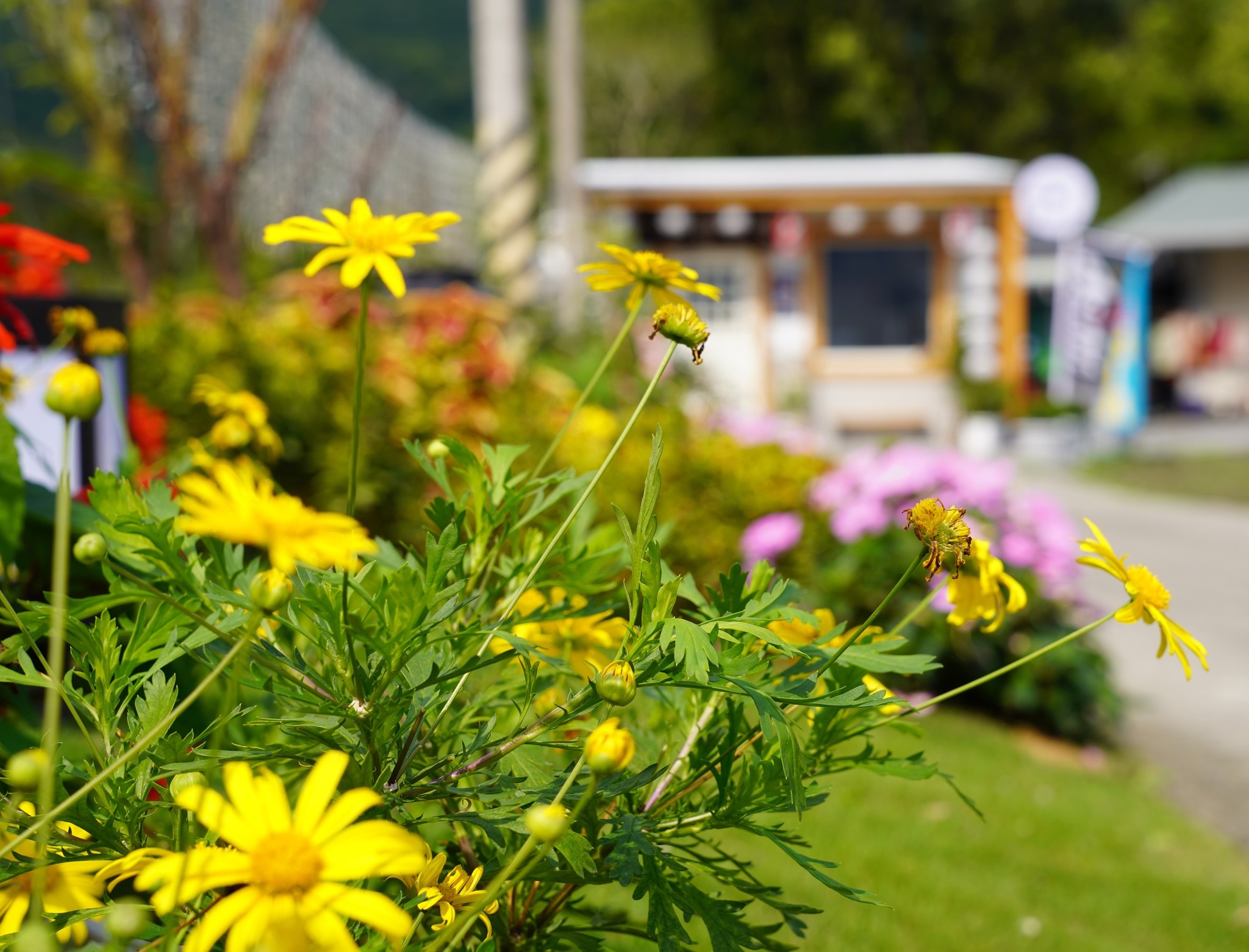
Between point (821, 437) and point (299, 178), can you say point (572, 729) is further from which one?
point (821, 437)

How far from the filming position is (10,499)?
91 centimetres

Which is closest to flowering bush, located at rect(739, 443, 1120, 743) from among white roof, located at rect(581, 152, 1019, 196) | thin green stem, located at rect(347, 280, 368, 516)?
thin green stem, located at rect(347, 280, 368, 516)

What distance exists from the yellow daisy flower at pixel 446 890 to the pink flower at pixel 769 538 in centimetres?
252

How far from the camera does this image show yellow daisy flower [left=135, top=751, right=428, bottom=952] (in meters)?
Result: 0.47

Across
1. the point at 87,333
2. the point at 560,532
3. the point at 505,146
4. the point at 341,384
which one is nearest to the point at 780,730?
the point at 560,532

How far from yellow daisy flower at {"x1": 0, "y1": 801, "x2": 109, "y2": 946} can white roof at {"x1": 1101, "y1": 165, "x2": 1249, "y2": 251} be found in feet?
55.0

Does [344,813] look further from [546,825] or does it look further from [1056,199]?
[1056,199]

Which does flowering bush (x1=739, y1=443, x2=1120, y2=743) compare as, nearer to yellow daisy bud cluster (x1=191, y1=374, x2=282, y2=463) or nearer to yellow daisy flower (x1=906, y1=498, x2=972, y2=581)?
yellow daisy bud cluster (x1=191, y1=374, x2=282, y2=463)

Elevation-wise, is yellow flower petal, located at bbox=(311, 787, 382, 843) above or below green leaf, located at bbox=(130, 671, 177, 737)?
above

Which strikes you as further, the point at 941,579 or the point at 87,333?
the point at 941,579

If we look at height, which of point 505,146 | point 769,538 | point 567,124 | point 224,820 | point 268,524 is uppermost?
point 567,124

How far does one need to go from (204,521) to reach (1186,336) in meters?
17.3

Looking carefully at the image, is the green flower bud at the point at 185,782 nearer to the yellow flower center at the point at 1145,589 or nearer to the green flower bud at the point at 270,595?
the green flower bud at the point at 270,595

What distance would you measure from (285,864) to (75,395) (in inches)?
11.0
